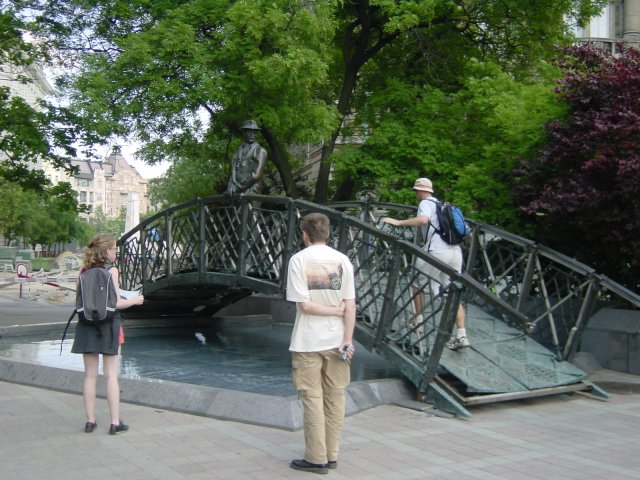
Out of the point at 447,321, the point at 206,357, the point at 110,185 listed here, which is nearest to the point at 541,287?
the point at 447,321

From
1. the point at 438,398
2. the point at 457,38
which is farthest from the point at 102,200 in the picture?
the point at 438,398

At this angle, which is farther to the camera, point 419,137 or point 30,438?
point 419,137

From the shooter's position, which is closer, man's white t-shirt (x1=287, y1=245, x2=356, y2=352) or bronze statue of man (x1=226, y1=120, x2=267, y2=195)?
man's white t-shirt (x1=287, y1=245, x2=356, y2=352)

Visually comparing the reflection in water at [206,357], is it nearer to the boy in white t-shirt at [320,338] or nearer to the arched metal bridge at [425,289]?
the arched metal bridge at [425,289]

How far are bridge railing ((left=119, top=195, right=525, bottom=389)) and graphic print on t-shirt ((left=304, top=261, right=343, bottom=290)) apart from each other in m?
2.41

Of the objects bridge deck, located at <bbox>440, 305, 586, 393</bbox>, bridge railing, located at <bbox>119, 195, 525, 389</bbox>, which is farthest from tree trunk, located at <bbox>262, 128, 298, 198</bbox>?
bridge deck, located at <bbox>440, 305, 586, 393</bbox>

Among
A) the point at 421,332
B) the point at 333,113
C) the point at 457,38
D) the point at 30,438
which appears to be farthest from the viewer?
the point at 457,38

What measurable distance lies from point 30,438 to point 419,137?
11.1 metres

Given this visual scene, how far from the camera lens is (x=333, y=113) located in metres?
15.0

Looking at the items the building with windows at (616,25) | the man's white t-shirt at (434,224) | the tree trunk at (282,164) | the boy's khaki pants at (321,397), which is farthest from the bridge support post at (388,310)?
the building with windows at (616,25)

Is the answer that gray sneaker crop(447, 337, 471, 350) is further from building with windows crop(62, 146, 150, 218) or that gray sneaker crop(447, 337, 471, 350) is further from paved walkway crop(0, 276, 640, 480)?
building with windows crop(62, 146, 150, 218)

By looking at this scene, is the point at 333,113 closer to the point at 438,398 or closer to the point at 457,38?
the point at 457,38

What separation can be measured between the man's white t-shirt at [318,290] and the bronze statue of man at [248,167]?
19.4 ft

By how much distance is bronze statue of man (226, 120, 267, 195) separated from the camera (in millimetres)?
11367
